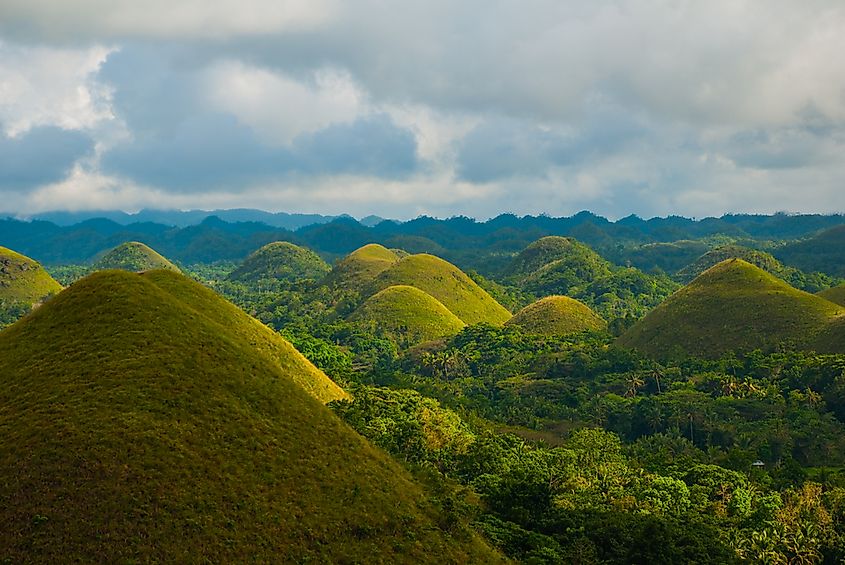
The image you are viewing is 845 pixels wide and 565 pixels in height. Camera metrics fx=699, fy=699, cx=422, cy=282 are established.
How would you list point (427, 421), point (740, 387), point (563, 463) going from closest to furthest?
point (563, 463)
point (427, 421)
point (740, 387)

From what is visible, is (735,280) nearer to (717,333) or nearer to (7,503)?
(717,333)

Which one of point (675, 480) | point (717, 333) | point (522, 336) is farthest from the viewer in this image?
point (522, 336)

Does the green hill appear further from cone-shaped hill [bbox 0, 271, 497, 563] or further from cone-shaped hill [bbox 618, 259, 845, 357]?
cone-shaped hill [bbox 0, 271, 497, 563]

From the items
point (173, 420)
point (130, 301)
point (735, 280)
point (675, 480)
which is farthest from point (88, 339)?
point (735, 280)

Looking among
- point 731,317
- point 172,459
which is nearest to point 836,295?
point 731,317

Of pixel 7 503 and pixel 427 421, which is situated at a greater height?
pixel 7 503

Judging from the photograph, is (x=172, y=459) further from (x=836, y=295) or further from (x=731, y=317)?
(x=836, y=295)
